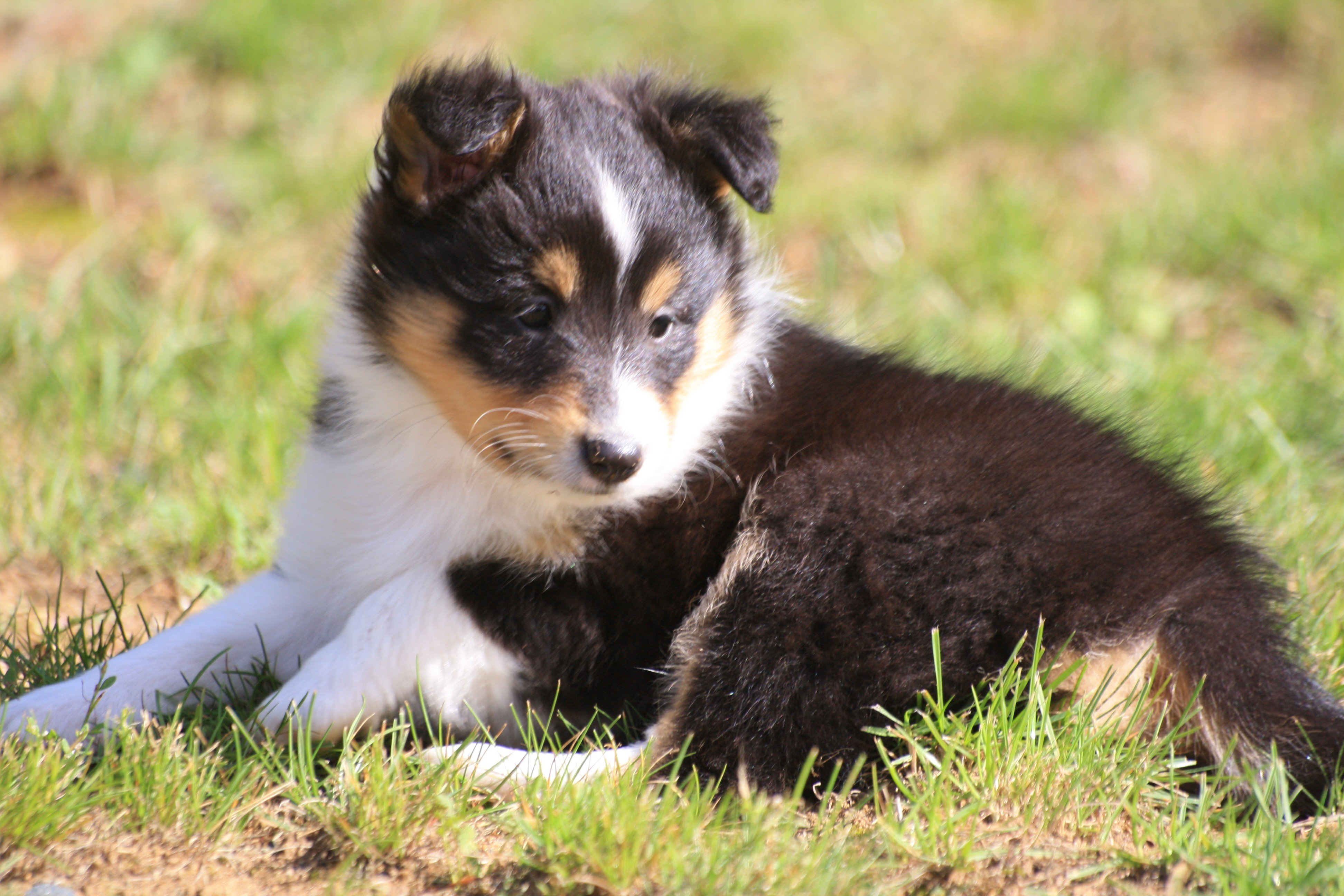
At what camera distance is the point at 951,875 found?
2131mm

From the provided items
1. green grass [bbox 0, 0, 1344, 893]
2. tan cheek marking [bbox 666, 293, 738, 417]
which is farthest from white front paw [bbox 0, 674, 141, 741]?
tan cheek marking [bbox 666, 293, 738, 417]

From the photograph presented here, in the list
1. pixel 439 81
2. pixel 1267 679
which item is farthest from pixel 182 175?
pixel 1267 679

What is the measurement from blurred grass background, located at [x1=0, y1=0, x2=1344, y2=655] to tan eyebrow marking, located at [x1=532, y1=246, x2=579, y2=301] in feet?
2.23

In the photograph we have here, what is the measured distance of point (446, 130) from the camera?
2285 mm

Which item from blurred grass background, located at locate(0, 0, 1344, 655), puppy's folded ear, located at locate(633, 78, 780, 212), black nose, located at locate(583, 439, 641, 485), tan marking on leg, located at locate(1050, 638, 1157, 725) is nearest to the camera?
black nose, located at locate(583, 439, 641, 485)

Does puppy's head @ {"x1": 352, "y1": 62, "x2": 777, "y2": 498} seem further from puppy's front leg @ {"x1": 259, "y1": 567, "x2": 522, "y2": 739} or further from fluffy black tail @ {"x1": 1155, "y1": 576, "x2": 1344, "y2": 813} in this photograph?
fluffy black tail @ {"x1": 1155, "y1": 576, "x2": 1344, "y2": 813}

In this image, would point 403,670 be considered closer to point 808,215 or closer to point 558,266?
point 558,266

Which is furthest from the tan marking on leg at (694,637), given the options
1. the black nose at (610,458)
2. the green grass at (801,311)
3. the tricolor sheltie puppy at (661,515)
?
the black nose at (610,458)

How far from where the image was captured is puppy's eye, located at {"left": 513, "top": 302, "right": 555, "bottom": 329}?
2398 mm

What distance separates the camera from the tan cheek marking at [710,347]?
2605 mm

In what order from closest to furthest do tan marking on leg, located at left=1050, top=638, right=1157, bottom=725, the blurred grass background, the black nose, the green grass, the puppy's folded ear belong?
the green grass < the black nose < tan marking on leg, located at left=1050, top=638, right=1157, bottom=725 < the puppy's folded ear < the blurred grass background

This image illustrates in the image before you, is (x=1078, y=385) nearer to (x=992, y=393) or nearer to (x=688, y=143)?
(x=992, y=393)

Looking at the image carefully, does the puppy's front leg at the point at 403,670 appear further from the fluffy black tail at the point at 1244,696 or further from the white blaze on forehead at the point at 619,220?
the fluffy black tail at the point at 1244,696

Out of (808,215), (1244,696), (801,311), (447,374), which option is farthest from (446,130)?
(808,215)
